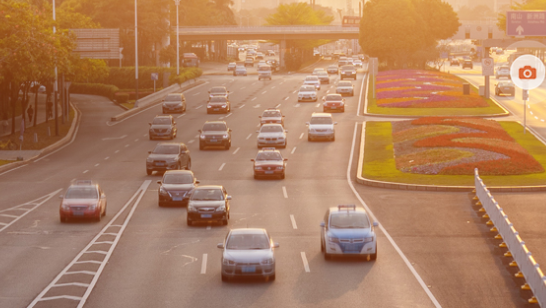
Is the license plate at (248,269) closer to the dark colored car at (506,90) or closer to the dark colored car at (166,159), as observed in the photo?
the dark colored car at (166,159)

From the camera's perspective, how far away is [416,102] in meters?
76.7

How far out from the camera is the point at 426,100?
7738cm

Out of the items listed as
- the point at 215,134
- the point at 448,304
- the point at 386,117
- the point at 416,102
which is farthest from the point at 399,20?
the point at 448,304

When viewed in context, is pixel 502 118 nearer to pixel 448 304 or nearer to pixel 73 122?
pixel 73 122

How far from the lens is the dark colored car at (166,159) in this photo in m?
44.3

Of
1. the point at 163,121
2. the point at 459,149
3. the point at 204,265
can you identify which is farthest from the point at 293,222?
the point at 163,121

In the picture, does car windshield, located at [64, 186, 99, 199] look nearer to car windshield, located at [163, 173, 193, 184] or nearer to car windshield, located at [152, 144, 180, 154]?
car windshield, located at [163, 173, 193, 184]

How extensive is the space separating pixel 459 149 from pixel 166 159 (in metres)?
16.6

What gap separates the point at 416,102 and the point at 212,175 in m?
36.1

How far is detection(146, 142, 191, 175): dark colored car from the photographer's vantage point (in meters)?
44.3

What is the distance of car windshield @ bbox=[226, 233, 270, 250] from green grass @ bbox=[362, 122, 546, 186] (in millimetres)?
18237

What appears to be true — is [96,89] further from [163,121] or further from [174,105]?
[163,121]
